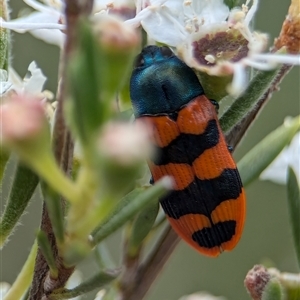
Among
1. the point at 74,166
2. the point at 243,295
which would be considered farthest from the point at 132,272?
the point at 243,295

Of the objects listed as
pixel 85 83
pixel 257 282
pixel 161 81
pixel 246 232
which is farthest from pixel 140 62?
pixel 246 232

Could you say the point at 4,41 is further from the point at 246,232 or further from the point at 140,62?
the point at 246,232

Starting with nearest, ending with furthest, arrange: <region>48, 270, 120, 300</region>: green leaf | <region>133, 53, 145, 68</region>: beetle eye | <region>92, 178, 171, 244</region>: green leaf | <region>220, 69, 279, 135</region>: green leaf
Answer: <region>92, 178, 171, 244</region>: green leaf
<region>48, 270, 120, 300</region>: green leaf
<region>220, 69, 279, 135</region>: green leaf
<region>133, 53, 145, 68</region>: beetle eye

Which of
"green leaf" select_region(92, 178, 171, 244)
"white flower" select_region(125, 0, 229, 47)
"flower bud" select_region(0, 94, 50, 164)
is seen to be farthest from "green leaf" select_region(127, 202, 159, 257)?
"flower bud" select_region(0, 94, 50, 164)

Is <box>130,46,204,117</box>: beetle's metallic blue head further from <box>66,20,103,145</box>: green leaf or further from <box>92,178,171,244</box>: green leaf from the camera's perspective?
<box>66,20,103,145</box>: green leaf

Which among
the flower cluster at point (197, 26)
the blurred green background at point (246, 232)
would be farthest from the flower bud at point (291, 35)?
the blurred green background at point (246, 232)
